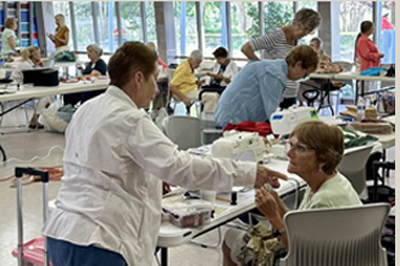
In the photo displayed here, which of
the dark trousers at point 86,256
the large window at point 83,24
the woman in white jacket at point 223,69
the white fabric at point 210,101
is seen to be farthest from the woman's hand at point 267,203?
the large window at point 83,24

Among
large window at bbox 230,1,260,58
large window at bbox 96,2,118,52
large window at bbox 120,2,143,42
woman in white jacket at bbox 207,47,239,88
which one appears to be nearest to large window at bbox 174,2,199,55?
large window at bbox 230,1,260,58

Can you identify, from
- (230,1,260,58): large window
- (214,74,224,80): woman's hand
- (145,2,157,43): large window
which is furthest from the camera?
(145,2,157,43): large window

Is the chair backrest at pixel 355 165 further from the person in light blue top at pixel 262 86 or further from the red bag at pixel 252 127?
the person in light blue top at pixel 262 86

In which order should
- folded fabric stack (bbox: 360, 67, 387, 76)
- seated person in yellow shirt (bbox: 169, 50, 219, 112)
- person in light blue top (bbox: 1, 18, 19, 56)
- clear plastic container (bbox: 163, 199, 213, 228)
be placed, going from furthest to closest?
person in light blue top (bbox: 1, 18, 19, 56) < seated person in yellow shirt (bbox: 169, 50, 219, 112) < folded fabric stack (bbox: 360, 67, 387, 76) < clear plastic container (bbox: 163, 199, 213, 228)

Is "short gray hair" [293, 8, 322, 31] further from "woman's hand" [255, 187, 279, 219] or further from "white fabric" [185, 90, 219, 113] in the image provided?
"woman's hand" [255, 187, 279, 219]

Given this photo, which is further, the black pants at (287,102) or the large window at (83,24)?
the large window at (83,24)

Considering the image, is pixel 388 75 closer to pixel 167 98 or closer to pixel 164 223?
pixel 167 98

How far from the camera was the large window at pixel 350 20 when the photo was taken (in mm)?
10305

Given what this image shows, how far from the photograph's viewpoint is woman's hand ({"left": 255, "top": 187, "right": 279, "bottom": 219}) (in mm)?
2381

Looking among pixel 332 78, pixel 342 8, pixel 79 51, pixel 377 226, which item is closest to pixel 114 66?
pixel 377 226

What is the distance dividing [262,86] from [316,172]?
1.57m

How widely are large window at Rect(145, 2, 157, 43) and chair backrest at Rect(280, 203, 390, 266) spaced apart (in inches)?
446

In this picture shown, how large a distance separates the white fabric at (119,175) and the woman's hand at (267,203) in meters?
0.26

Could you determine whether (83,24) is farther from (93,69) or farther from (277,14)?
(93,69)
